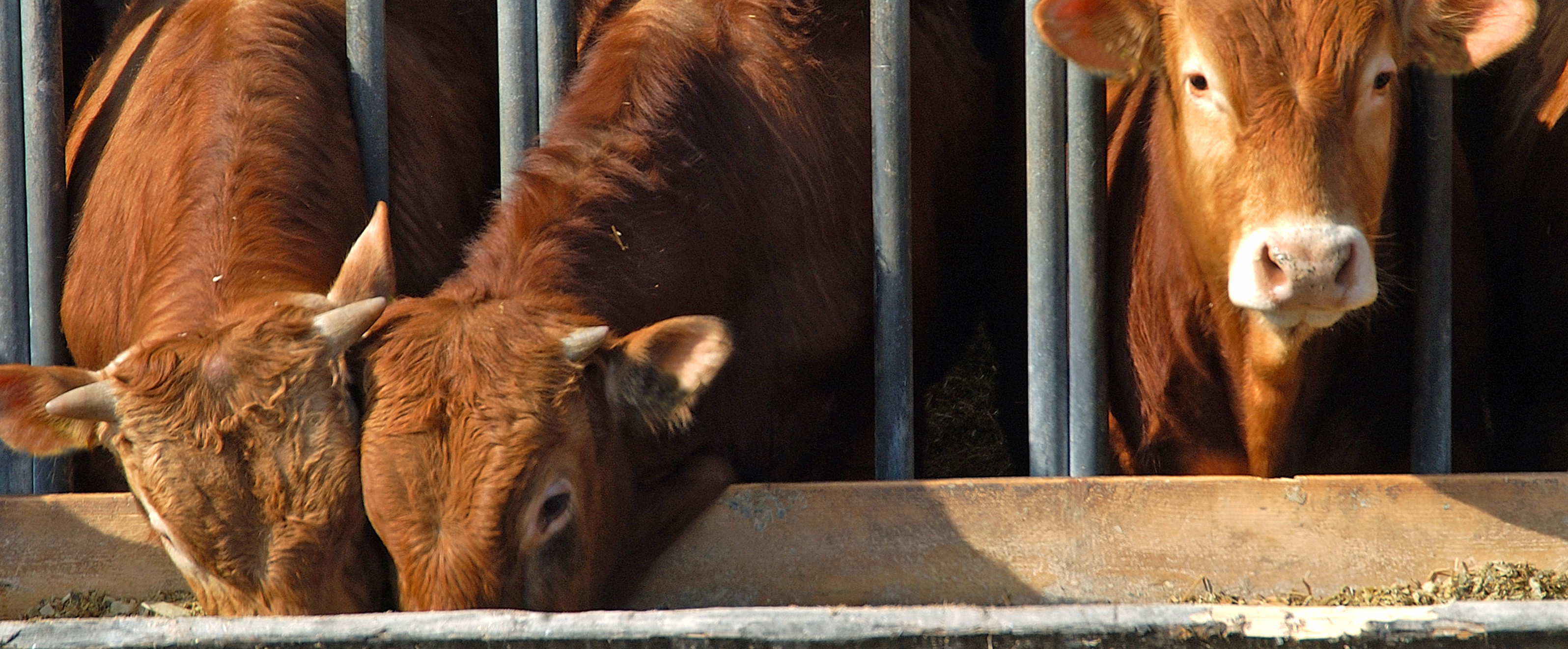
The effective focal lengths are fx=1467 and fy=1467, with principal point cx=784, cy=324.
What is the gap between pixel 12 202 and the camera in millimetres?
3748

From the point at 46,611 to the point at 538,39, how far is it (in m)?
1.80

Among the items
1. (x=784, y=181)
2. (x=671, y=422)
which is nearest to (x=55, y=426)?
(x=671, y=422)

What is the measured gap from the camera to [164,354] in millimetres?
2941

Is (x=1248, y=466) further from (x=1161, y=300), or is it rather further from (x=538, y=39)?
(x=538, y=39)

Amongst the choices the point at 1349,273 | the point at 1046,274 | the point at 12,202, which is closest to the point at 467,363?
the point at 1046,274

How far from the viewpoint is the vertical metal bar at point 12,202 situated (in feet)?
12.2

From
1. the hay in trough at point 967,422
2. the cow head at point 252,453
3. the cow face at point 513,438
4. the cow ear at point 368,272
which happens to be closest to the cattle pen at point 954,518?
the cow face at point 513,438

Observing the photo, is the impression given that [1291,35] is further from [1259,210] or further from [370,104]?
[370,104]

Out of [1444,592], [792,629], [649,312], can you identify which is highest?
[649,312]

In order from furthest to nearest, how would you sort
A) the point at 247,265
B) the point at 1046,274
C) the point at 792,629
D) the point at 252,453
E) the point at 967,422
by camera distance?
the point at 967,422 < the point at 1046,274 < the point at 247,265 < the point at 252,453 < the point at 792,629

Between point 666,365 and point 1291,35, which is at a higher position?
point 1291,35

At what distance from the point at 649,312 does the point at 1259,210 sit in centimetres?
138

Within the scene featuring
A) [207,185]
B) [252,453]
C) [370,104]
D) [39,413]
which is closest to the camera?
[252,453]

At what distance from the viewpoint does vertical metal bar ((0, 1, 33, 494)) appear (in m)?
3.71
